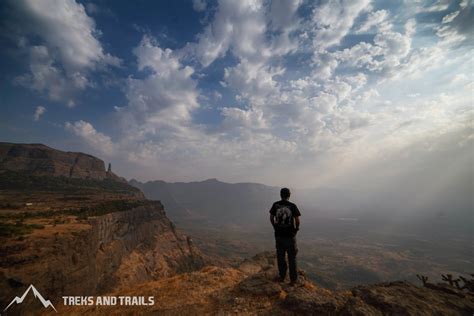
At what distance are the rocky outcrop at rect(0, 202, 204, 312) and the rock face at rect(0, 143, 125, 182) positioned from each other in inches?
2492

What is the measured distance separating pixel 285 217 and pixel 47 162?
413 feet

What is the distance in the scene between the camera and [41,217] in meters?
31.0

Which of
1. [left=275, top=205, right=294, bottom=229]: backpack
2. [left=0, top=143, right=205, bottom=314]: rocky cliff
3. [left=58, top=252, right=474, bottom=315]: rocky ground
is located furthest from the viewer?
[left=0, top=143, right=205, bottom=314]: rocky cliff

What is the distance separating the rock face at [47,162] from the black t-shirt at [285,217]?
108980 mm

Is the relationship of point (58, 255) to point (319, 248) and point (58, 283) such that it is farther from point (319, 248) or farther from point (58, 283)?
point (319, 248)

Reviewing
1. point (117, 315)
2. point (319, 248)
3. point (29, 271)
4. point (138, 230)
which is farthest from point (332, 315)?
point (319, 248)

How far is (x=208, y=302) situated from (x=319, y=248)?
169 metres

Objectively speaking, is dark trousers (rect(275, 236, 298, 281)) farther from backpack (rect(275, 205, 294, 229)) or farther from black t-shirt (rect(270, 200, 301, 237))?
backpack (rect(275, 205, 294, 229))

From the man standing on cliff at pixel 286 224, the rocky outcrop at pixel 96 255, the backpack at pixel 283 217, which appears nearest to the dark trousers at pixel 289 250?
the man standing on cliff at pixel 286 224

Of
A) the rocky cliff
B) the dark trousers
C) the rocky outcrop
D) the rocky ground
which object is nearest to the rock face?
the rocky cliff

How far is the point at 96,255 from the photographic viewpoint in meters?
31.3

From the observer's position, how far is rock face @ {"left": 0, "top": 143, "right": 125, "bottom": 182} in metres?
90.5

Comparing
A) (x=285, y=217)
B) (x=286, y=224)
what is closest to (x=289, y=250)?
(x=286, y=224)

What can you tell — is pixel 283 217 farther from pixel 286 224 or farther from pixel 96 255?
pixel 96 255
